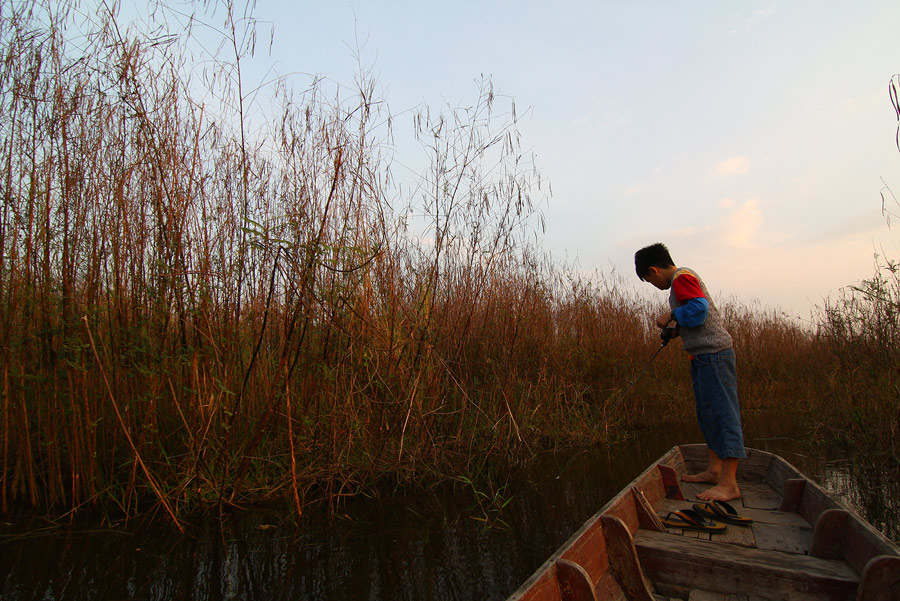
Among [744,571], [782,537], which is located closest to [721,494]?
[782,537]

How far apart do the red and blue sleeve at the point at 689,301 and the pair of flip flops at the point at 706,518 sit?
38.0 inches

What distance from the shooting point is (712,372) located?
114 inches

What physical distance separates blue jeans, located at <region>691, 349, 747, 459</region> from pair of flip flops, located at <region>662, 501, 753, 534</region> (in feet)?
1.06

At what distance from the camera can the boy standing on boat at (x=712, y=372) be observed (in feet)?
9.36

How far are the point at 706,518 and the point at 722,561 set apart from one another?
74 cm

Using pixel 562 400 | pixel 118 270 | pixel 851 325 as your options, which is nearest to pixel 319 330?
pixel 118 270

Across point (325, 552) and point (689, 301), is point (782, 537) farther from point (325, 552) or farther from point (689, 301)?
point (325, 552)

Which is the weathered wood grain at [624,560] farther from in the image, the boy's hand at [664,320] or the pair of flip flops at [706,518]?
the boy's hand at [664,320]

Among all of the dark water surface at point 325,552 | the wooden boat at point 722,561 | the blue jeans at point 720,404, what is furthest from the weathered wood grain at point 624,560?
the blue jeans at point 720,404

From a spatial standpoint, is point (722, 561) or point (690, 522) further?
point (690, 522)

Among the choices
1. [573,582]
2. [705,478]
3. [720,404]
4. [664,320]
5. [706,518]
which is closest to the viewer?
[573,582]

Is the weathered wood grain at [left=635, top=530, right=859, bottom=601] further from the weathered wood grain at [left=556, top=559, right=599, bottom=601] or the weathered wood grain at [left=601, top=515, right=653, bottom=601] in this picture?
the weathered wood grain at [left=556, top=559, right=599, bottom=601]

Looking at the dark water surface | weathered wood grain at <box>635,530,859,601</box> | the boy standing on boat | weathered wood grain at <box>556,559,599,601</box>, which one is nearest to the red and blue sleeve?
the boy standing on boat

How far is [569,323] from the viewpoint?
6.21 metres
